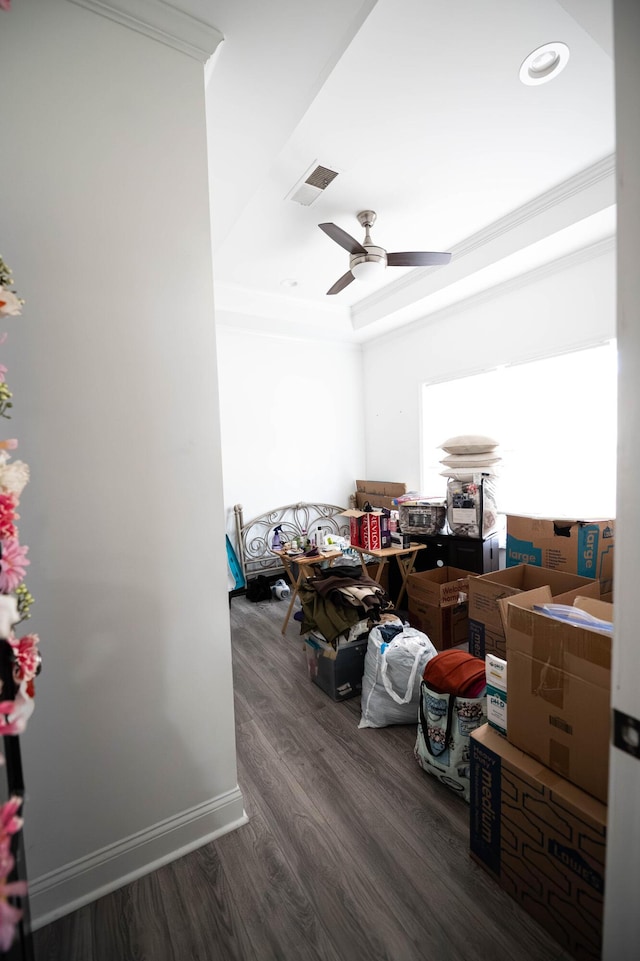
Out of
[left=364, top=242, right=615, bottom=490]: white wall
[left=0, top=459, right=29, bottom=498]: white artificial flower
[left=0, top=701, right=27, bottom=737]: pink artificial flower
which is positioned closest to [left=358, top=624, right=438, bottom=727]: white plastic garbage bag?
[left=0, top=701, right=27, bottom=737]: pink artificial flower

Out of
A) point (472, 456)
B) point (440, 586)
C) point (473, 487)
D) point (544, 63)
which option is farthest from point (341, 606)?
point (544, 63)

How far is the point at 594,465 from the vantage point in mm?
3152

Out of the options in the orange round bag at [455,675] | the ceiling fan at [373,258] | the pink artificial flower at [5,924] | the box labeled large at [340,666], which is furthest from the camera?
the ceiling fan at [373,258]

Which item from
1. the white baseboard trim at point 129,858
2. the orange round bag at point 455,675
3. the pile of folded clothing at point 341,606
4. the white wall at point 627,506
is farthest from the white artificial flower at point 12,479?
the pile of folded clothing at point 341,606

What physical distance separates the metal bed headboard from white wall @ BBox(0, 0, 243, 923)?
292cm

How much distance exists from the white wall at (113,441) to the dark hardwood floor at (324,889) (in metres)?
0.14

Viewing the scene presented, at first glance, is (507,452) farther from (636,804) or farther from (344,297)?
(636,804)

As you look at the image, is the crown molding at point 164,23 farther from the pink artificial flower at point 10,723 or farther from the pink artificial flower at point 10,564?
the pink artificial flower at point 10,723

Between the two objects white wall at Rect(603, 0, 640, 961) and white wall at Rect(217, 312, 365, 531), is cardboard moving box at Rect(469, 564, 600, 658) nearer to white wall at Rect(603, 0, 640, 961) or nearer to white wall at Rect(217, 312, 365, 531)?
white wall at Rect(603, 0, 640, 961)

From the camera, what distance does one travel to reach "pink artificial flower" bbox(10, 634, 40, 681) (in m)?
0.85

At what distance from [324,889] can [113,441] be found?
163cm

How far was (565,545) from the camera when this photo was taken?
2.25m

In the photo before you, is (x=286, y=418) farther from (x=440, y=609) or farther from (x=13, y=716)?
(x=13, y=716)

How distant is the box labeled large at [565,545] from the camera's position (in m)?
2.08
